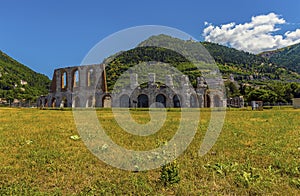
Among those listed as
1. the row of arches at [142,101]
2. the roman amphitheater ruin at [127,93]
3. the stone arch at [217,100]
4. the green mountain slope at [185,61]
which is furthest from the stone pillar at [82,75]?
the green mountain slope at [185,61]

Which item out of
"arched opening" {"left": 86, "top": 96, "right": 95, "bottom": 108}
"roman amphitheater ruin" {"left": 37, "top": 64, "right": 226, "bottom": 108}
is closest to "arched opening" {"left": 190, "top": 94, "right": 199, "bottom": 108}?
"roman amphitheater ruin" {"left": 37, "top": 64, "right": 226, "bottom": 108}

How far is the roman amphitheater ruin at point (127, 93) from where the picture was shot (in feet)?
150

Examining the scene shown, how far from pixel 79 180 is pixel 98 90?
44.2m

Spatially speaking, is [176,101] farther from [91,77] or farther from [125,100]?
[91,77]

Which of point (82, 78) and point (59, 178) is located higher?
point (82, 78)

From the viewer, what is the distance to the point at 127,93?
1839 inches

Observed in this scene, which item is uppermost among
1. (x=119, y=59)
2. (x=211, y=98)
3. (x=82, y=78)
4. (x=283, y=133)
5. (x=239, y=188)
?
(x=119, y=59)

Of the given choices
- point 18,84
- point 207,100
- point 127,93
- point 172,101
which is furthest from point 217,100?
point 18,84

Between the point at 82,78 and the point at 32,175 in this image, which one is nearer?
the point at 32,175

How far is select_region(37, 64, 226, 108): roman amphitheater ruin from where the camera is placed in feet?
150

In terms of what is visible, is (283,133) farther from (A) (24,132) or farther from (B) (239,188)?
(A) (24,132)

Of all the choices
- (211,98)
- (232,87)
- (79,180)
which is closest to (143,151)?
(79,180)

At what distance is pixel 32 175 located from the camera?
20.4ft

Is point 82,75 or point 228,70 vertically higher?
point 228,70
